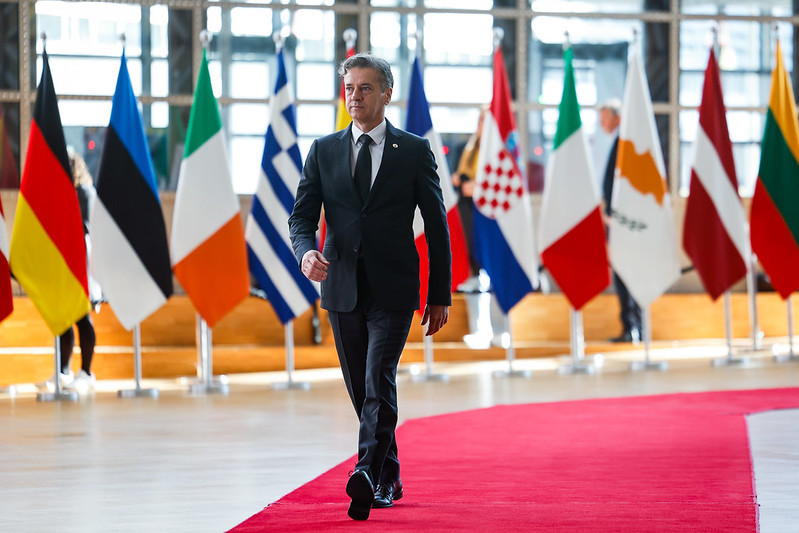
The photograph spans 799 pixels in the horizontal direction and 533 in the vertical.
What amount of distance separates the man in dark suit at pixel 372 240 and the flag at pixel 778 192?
6.04 meters

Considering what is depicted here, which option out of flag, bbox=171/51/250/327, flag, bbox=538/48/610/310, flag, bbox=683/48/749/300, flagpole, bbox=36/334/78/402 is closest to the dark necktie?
flag, bbox=171/51/250/327

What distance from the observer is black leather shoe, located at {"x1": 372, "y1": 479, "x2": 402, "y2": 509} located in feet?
12.6

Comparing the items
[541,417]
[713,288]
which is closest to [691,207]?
[713,288]

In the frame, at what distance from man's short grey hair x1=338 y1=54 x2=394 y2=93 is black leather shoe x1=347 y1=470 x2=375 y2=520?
1.18m

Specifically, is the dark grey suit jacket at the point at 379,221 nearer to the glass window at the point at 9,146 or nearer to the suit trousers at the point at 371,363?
the suit trousers at the point at 371,363

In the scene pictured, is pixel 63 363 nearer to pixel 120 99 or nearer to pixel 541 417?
pixel 120 99

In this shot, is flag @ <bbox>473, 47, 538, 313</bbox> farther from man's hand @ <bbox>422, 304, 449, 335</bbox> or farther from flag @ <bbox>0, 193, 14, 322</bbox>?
man's hand @ <bbox>422, 304, 449, 335</bbox>

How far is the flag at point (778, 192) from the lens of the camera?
9234 mm

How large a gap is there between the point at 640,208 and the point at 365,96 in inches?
217

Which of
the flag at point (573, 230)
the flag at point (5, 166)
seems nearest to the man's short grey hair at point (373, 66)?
the flag at point (573, 230)

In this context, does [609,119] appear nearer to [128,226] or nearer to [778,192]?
[778,192]

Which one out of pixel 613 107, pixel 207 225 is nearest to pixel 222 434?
pixel 207 225

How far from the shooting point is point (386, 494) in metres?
3.87

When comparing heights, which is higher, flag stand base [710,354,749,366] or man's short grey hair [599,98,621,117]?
man's short grey hair [599,98,621,117]
